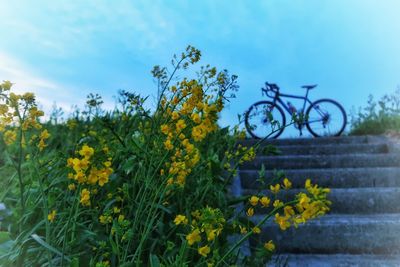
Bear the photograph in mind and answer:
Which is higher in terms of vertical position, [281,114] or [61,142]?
[281,114]

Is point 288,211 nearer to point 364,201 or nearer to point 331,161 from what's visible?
point 364,201

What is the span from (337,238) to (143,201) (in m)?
1.74

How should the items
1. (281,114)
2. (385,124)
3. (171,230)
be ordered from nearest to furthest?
(171,230) < (385,124) < (281,114)

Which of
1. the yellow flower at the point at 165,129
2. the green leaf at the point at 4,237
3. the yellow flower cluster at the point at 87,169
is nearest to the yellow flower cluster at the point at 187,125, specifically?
the yellow flower at the point at 165,129

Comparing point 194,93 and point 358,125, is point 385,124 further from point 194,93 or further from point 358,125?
point 194,93

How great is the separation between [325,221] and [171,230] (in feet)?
4.80

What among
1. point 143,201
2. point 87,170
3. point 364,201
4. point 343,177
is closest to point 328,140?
point 343,177

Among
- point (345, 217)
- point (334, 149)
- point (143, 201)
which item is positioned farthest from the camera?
point (334, 149)

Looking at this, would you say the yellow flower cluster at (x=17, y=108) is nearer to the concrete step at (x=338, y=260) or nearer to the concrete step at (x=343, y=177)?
the concrete step at (x=338, y=260)

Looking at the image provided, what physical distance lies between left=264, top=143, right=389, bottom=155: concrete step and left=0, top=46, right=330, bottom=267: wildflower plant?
2.74 m

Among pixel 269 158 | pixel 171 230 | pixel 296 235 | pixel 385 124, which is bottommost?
pixel 296 235

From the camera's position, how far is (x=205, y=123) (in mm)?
1530

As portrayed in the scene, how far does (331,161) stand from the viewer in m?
4.29

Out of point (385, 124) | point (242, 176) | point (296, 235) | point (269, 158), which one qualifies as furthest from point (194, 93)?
point (385, 124)
